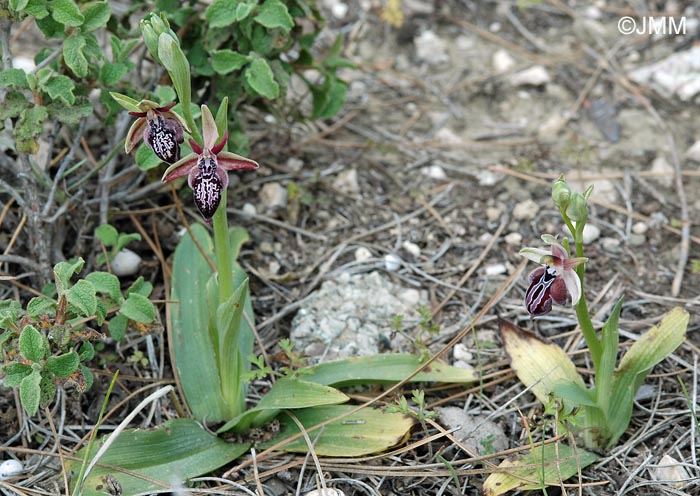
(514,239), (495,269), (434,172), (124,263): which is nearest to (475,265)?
(495,269)

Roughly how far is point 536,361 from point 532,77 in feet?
6.40

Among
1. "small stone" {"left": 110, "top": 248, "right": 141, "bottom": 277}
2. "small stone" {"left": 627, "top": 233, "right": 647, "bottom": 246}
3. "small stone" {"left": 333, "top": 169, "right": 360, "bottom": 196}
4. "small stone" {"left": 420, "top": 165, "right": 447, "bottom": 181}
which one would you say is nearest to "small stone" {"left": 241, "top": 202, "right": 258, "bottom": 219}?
"small stone" {"left": 333, "top": 169, "right": 360, "bottom": 196}

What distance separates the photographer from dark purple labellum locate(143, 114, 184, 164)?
6.38 feet

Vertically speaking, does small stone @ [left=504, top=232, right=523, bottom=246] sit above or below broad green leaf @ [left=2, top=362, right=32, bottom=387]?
below

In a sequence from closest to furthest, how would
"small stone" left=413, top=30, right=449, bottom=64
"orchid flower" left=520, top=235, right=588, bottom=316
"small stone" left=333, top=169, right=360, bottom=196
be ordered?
"orchid flower" left=520, top=235, right=588, bottom=316 → "small stone" left=333, top=169, right=360, bottom=196 → "small stone" left=413, top=30, right=449, bottom=64

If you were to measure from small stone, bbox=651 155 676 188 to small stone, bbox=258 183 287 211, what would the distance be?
5.71 ft

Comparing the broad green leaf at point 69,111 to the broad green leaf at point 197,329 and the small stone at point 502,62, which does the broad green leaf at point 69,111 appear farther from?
the small stone at point 502,62

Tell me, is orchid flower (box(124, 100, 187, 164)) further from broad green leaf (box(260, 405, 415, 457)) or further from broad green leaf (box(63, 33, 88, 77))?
broad green leaf (box(260, 405, 415, 457))

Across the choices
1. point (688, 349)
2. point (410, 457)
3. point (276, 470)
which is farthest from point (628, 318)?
point (276, 470)

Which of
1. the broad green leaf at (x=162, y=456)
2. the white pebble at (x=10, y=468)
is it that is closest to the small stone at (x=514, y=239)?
the broad green leaf at (x=162, y=456)

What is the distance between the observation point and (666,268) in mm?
3076

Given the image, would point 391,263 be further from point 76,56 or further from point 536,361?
point 76,56

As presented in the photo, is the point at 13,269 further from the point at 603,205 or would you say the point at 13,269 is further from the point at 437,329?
the point at 603,205

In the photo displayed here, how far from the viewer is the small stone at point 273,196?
10.7ft
